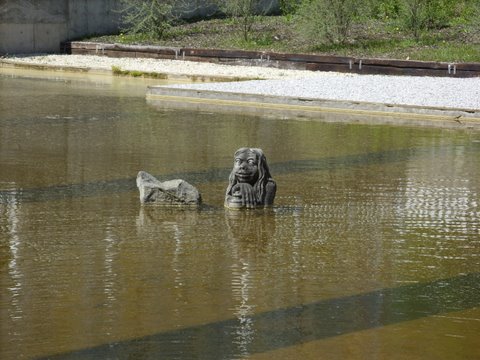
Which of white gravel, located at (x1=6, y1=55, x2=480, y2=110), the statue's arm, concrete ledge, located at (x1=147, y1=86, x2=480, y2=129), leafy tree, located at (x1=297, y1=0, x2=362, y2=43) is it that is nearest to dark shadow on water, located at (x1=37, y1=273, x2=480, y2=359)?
the statue's arm

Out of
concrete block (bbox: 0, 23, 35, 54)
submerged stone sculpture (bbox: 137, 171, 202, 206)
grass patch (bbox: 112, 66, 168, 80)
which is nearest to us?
submerged stone sculpture (bbox: 137, 171, 202, 206)

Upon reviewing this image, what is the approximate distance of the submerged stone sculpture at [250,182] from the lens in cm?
1174

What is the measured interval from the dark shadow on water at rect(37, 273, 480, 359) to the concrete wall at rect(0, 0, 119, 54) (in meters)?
26.7

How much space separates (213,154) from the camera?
16.0 m

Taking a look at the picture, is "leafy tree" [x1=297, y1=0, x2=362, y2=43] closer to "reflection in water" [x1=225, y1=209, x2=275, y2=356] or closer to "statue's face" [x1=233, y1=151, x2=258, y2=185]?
"reflection in water" [x1=225, y1=209, x2=275, y2=356]

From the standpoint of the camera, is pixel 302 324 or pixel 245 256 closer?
pixel 302 324

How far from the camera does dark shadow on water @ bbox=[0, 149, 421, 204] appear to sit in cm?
1283

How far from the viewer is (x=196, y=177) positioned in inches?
555

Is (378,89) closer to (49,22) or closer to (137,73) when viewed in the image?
(137,73)

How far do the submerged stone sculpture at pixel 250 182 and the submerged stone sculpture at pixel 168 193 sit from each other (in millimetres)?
388

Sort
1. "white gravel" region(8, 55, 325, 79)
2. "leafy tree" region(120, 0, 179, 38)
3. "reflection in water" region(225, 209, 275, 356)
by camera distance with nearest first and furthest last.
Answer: "reflection in water" region(225, 209, 275, 356) → "white gravel" region(8, 55, 325, 79) → "leafy tree" region(120, 0, 179, 38)

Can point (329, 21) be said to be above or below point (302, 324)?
above

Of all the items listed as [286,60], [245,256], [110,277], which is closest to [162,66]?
[286,60]

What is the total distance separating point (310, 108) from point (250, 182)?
32.5ft
